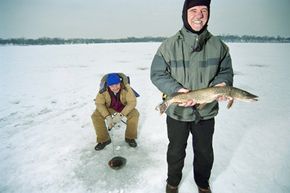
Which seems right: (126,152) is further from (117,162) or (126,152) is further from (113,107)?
(113,107)

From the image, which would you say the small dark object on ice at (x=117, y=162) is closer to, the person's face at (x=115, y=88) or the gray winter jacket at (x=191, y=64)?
the person's face at (x=115, y=88)

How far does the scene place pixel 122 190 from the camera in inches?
120

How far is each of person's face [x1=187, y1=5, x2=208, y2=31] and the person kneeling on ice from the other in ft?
6.64

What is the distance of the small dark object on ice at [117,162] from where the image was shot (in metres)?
3.46

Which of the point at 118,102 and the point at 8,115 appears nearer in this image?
the point at 118,102

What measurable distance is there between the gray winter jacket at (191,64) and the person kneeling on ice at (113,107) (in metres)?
1.74

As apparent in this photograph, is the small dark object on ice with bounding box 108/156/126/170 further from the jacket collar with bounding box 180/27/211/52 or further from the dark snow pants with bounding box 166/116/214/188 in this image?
the jacket collar with bounding box 180/27/211/52

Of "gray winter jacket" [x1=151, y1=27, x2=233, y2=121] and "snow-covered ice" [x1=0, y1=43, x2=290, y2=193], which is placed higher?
"gray winter jacket" [x1=151, y1=27, x2=233, y2=121]

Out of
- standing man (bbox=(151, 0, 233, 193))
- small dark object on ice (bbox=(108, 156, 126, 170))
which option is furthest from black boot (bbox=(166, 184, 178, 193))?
small dark object on ice (bbox=(108, 156, 126, 170))

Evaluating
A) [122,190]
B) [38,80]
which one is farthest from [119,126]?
[38,80]

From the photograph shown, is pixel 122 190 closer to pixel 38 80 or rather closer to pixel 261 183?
pixel 261 183

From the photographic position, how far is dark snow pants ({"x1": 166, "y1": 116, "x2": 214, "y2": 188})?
2420mm

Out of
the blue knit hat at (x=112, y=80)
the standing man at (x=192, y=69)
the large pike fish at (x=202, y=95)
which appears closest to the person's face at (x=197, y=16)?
the standing man at (x=192, y=69)

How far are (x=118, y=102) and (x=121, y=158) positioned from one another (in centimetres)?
109
